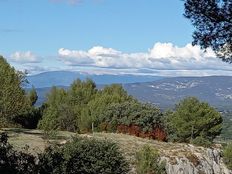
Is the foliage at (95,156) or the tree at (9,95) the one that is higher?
the tree at (9,95)

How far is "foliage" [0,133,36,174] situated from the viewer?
45.3 ft

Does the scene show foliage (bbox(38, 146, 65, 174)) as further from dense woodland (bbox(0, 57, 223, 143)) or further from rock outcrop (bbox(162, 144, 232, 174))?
dense woodland (bbox(0, 57, 223, 143))

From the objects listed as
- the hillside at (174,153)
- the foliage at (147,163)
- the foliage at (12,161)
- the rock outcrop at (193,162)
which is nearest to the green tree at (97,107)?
the hillside at (174,153)

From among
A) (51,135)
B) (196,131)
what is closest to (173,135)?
(196,131)

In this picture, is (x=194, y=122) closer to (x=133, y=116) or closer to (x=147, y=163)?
(x=133, y=116)

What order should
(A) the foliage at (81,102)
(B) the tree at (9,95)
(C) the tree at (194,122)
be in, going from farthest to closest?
(A) the foliage at (81,102) → (C) the tree at (194,122) → (B) the tree at (9,95)

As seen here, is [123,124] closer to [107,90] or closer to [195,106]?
[195,106]

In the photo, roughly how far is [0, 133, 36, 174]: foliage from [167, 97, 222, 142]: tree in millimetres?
49523

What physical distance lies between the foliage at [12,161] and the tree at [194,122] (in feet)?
162

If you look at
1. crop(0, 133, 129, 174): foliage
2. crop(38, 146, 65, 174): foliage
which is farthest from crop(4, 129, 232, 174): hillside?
crop(38, 146, 65, 174): foliage

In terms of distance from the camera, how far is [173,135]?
63.6 meters

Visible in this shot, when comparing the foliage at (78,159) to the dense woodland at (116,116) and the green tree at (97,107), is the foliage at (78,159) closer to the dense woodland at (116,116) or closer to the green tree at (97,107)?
the dense woodland at (116,116)

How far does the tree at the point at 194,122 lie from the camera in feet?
206

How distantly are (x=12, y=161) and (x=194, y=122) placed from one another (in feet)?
166
